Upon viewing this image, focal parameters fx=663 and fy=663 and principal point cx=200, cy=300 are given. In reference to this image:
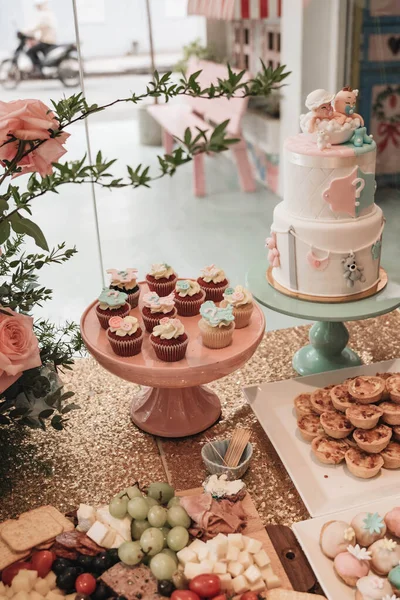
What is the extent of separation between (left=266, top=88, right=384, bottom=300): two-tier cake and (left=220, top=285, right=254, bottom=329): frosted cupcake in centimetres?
19

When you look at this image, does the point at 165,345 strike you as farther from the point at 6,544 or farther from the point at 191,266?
the point at 191,266

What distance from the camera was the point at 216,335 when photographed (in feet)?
4.42

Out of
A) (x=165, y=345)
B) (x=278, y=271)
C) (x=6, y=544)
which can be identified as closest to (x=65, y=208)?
(x=278, y=271)

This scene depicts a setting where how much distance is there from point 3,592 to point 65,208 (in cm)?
195

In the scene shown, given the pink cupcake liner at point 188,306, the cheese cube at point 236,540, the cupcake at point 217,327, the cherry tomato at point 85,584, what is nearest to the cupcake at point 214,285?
the pink cupcake liner at point 188,306

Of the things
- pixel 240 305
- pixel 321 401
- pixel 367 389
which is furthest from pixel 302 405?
pixel 240 305

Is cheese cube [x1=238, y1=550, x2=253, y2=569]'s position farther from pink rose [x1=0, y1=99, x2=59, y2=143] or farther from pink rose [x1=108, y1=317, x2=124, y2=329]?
pink rose [x1=0, y1=99, x2=59, y2=143]

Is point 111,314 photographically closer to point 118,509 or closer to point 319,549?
point 118,509

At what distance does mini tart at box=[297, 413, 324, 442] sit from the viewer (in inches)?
55.1

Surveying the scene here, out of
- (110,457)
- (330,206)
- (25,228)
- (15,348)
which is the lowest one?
(110,457)

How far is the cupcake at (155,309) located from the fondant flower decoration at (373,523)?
1.85 feet

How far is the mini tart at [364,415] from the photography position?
1330mm

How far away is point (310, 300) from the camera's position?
1560 mm

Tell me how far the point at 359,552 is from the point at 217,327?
0.49 m
